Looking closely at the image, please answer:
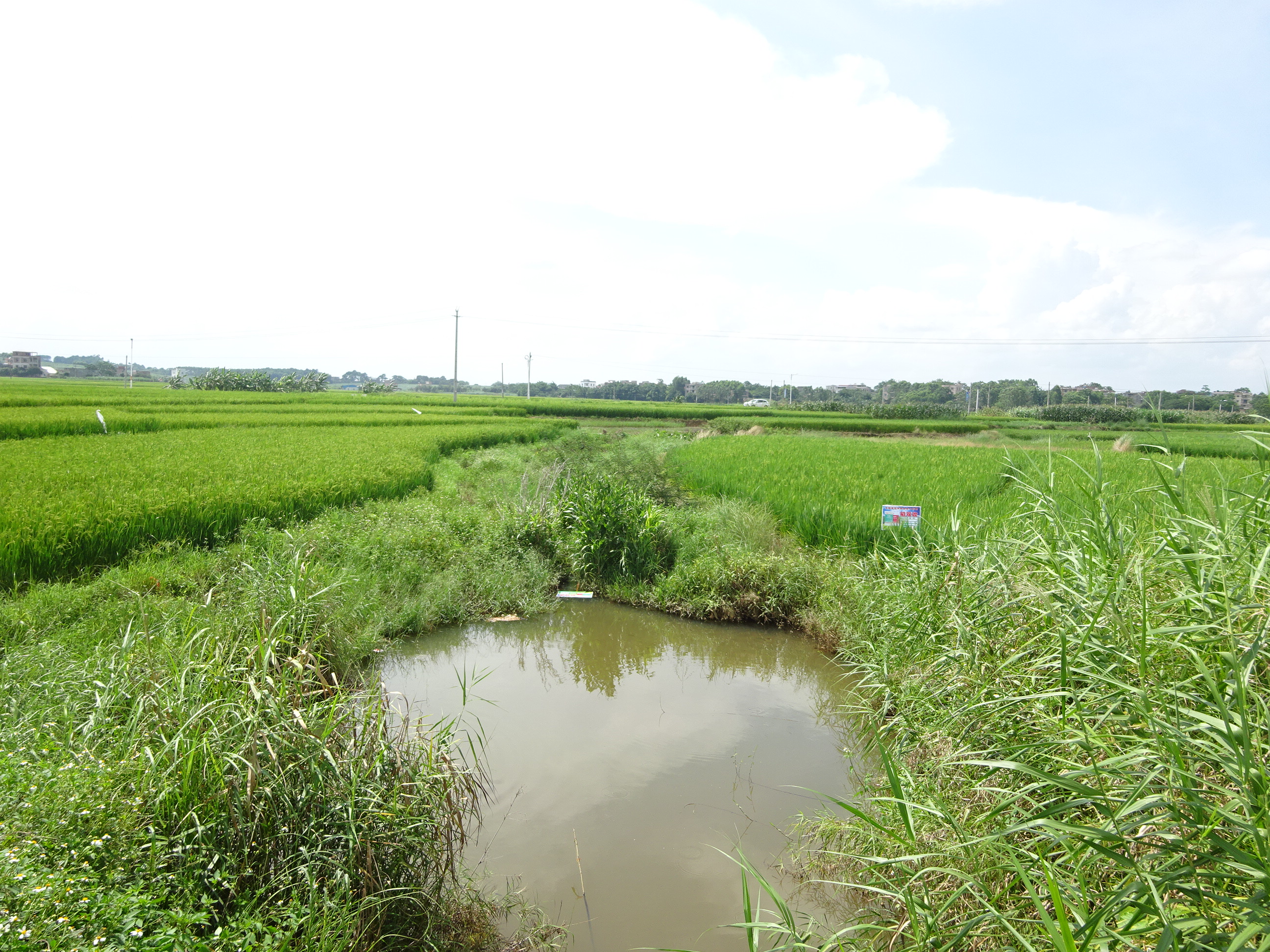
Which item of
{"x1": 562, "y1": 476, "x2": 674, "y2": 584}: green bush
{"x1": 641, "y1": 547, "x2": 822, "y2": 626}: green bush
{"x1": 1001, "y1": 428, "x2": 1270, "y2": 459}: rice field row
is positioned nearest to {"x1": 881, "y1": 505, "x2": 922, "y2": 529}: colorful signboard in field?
{"x1": 641, "y1": 547, "x2": 822, "y2": 626}: green bush

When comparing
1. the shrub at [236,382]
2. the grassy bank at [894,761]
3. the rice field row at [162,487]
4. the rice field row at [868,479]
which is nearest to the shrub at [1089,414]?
the rice field row at [868,479]

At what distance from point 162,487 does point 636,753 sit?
7343 mm

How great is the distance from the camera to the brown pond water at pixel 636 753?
3643 mm

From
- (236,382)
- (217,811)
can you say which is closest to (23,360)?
(236,382)

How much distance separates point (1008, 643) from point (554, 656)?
14.6 ft

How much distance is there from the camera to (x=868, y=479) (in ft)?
38.6

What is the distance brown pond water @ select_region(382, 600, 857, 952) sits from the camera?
3643 millimetres

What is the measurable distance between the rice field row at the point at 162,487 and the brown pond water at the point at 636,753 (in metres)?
3.22

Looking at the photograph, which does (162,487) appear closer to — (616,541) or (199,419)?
(616,541)

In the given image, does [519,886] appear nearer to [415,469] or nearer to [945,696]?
[945,696]

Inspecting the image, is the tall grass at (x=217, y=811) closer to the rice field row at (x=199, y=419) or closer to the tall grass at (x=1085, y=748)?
the tall grass at (x=1085, y=748)

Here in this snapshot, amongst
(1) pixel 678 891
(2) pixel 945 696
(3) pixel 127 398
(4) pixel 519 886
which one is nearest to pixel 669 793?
(1) pixel 678 891

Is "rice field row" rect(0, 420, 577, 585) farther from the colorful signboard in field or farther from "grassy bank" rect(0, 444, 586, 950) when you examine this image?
the colorful signboard in field

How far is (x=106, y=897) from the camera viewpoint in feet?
7.61
